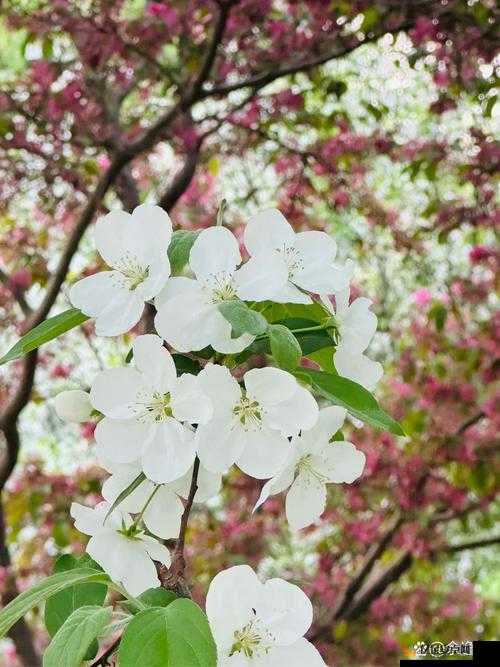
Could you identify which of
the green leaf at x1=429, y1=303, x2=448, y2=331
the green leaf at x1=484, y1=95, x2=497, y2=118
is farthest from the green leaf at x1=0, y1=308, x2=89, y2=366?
the green leaf at x1=429, y1=303, x2=448, y2=331

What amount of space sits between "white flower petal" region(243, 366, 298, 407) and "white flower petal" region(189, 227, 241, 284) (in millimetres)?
73

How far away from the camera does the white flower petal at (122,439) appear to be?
0.63 m

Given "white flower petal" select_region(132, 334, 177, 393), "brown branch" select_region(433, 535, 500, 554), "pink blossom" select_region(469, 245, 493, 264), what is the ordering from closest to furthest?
"white flower petal" select_region(132, 334, 177, 393) < "pink blossom" select_region(469, 245, 493, 264) < "brown branch" select_region(433, 535, 500, 554)

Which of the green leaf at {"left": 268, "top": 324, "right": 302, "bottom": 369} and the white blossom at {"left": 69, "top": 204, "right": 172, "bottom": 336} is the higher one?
the white blossom at {"left": 69, "top": 204, "right": 172, "bottom": 336}

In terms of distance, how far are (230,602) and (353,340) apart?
0.21 meters

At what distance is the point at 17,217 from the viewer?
11.7 ft

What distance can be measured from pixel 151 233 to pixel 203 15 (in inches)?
86.5

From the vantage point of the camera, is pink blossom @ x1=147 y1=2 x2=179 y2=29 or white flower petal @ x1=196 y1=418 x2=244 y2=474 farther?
pink blossom @ x1=147 y1=2 x2=179 y2=29

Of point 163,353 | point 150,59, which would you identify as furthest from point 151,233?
point 150,59

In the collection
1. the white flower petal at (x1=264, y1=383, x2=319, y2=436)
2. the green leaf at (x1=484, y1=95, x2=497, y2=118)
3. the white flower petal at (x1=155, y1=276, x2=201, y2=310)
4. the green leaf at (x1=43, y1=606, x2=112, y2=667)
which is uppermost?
the white flower petal at (x1=155, y1=276, x2=201, y2=310)

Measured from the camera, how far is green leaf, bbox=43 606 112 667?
0.53m

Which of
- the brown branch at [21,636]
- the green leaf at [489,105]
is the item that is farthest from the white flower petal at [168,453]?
the brown branch at [21,636]

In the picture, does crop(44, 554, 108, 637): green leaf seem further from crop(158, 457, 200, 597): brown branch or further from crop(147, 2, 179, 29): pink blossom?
crop(147, 2, 179, 29): pink blossom

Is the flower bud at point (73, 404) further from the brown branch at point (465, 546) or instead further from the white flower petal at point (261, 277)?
the brown branch at point (465, 546)
